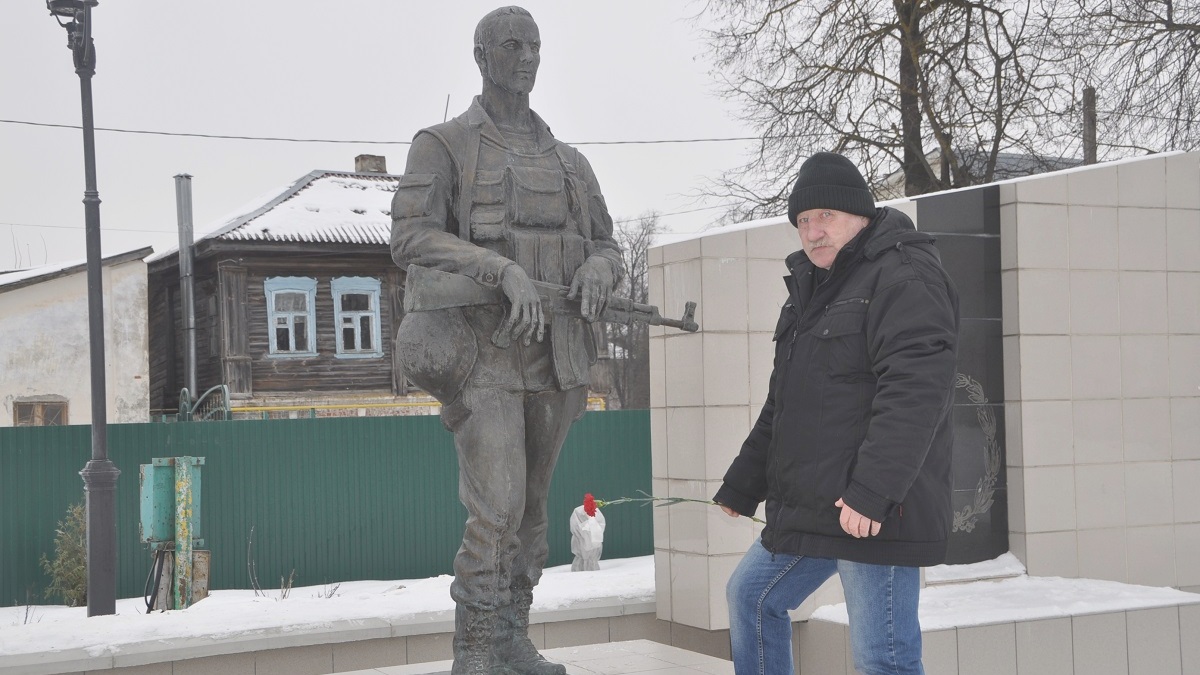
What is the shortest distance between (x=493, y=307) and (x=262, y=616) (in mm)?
2770

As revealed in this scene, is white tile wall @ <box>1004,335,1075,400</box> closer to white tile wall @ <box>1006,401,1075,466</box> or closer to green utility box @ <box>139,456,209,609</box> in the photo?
white tile wall @ <box>1006,401,1075,466</box>

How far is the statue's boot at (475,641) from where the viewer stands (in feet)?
14.0

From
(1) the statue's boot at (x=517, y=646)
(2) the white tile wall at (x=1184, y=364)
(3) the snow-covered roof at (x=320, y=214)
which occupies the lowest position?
(1) the statue's boot at (x=517, y=646)

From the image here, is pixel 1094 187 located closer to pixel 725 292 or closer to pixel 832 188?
pixel 725 292

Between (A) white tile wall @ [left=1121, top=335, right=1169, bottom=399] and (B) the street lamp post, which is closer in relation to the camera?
(A) white tile wall @ [left=1121, top=335, right=1169, bottom=399]

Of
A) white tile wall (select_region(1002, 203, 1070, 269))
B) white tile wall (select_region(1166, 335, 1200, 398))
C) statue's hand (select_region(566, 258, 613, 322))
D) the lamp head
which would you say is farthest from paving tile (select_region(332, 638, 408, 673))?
the lamp head

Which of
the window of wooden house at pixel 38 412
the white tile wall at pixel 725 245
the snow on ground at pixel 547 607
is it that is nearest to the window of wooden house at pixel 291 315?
the window of wooden house at pixel 38 412

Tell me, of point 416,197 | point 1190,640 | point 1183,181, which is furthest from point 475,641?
point 1183,181

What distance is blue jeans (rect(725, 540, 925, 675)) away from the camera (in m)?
3.17

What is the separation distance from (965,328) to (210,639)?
4.45 meters

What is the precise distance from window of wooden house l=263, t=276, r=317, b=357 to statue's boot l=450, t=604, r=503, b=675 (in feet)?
62.9

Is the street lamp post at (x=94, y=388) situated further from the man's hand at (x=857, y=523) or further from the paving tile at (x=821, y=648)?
the man's hand at (x=857, y=523)

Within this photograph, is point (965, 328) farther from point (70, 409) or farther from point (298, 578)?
point (70, 409)

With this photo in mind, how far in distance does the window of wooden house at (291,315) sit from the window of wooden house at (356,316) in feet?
1.48
